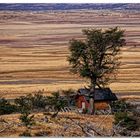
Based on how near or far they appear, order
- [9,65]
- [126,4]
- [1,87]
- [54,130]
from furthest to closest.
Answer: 1. [9,65]
2. [1,87]
3. [126,4]
4. [54,130]

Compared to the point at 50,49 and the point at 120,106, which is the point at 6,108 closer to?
the point at 120,106

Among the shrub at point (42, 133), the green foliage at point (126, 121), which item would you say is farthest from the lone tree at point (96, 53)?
the shrub at point (42, 133)

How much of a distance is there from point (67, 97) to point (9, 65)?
5.43m

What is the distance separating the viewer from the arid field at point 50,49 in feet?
77.8

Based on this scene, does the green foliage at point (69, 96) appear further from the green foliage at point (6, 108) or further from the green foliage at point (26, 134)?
the green foliage at point (26, 134)

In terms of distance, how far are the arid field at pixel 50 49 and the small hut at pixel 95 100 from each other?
1.51 meters

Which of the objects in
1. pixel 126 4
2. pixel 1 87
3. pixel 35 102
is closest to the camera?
pixel 126 4

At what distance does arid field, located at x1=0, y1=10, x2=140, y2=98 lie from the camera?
23719mm

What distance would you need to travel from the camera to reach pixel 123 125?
1945 cm

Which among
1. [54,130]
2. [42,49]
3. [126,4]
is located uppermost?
[126,4]

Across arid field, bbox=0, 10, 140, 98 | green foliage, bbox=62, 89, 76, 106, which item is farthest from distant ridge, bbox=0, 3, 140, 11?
green foliage, bbox=62, 89, 76, 106

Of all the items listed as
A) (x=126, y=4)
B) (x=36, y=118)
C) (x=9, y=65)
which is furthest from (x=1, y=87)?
(x=126, y=4)

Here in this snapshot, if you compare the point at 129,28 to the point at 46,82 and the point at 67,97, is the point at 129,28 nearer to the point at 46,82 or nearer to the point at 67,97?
the point at 67,97

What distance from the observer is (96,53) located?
68.8 ft
